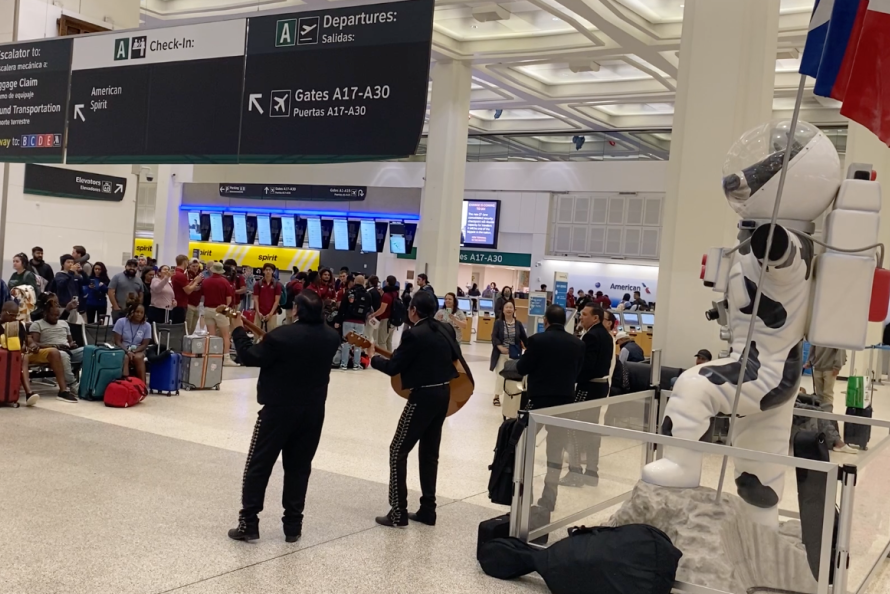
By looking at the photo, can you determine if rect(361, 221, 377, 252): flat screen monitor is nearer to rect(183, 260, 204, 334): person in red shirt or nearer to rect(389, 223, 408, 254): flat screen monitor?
rect(389, 223, 408, 254): flat screen monitor

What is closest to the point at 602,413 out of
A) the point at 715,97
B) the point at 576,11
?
the point at 715,97

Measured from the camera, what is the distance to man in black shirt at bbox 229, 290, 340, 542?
4980mm

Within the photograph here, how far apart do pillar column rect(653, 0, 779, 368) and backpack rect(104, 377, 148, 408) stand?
19.8ft

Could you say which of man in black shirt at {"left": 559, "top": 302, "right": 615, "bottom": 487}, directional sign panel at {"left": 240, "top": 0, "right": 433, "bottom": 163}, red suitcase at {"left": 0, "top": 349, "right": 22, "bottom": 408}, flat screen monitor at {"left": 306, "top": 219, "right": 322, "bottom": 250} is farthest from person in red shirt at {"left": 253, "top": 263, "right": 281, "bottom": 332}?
flat screen monitor at {"left": 306, "top": 219, "right": 322, "bottom": 250}

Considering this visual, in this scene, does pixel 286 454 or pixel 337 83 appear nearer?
pixel 286 454

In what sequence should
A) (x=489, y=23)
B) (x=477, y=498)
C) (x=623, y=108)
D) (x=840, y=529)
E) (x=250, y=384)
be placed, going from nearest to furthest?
(x=840, y=529)
(x=477, y=498)
(x=250, y=384)
(x=489, y=23)
(x=623, y=108)

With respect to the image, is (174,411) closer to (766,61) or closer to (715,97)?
(715,97)

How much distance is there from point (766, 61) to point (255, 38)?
18.4ft

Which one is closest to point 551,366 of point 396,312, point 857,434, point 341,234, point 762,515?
point 762,515

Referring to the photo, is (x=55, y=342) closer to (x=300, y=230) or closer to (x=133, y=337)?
(x=133, y=337)

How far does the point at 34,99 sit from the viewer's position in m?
8.41

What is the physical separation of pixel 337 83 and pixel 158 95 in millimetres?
1963

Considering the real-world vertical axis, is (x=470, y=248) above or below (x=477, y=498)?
above

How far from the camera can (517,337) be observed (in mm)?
11141
